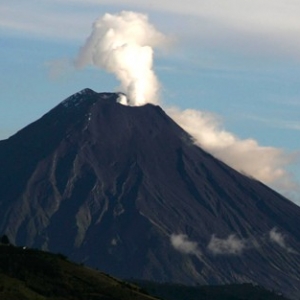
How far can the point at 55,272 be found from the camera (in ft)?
654

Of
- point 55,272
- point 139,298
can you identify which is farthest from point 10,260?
point 139,298

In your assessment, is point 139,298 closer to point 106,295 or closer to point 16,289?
point 106,295

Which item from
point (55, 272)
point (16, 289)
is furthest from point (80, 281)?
point (16, 289)

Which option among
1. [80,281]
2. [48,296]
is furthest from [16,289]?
[80,281]

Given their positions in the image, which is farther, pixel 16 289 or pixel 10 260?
pixel 10 260

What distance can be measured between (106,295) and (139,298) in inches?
281

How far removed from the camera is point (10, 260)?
652 ft

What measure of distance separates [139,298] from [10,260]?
21.8m

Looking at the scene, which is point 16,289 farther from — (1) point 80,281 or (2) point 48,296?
(1) point 80,281

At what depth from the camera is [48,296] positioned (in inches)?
7264

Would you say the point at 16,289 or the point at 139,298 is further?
the point at 139,298

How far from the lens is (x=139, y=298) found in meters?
196

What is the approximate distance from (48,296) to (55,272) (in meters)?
14.9

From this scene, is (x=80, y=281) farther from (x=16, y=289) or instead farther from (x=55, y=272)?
(x=16, y=289)
